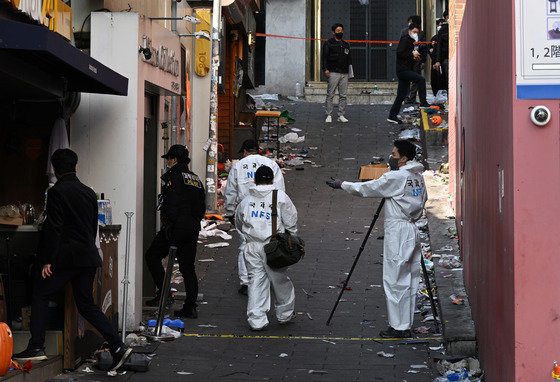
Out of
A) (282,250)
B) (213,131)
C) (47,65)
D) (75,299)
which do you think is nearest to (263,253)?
(282,250)

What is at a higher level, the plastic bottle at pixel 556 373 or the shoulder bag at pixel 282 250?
the shoulder bag at pixel 282 250

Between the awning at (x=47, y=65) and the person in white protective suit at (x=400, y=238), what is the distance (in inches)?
104

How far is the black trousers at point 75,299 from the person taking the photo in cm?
763

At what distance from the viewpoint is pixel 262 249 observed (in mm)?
10281

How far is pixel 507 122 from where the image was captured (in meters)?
5.82

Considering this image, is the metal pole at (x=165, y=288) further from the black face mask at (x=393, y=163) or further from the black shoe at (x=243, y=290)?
the black face mask at (x=393, y=163)

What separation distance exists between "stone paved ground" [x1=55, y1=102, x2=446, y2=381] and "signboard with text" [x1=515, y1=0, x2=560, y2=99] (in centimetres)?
342

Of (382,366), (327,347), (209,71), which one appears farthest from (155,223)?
(209,71)

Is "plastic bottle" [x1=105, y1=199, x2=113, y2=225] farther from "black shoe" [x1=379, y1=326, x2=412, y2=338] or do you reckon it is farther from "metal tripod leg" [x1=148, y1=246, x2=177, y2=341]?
"black shoe" [x1=379, y1=326, x2=412, y2=338]

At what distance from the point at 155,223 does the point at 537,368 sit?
738 centimetres

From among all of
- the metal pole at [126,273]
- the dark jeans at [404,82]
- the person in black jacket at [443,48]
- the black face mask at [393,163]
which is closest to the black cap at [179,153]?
the metal pole at [126,273]

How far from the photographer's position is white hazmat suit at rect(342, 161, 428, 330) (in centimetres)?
973

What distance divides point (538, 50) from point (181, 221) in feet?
18.5

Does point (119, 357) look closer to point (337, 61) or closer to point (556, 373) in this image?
point (556, 373)
